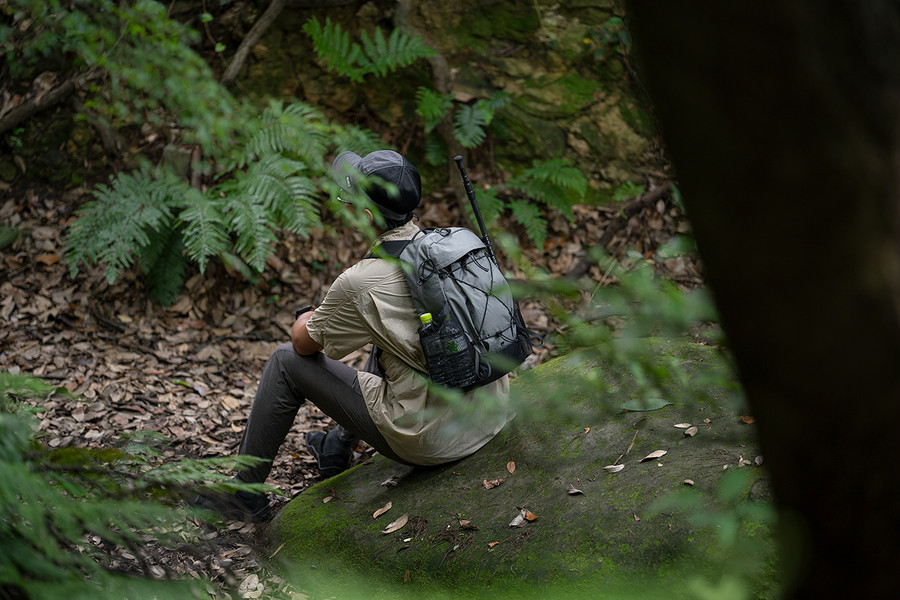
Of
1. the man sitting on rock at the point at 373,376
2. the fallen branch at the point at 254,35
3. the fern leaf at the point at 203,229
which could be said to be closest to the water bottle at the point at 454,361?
the man sitting on rock at the point at 373,376

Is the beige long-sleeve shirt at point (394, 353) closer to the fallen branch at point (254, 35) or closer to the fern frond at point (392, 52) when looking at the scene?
the fern frond at point (392, 52)

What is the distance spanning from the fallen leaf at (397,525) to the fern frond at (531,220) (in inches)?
143

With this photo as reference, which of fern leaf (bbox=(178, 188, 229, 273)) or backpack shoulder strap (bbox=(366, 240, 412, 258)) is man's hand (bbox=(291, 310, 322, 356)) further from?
fern leaf (bbox=(178, 188, 229, 273))

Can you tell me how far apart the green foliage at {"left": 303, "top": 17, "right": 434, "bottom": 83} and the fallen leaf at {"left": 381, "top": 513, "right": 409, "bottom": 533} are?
4.37 meters

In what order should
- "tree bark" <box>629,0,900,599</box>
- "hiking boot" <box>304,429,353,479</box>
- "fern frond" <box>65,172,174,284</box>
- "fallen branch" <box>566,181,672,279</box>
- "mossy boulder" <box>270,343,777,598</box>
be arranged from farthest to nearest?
"fallen branch" <box>566,181,672,279</box>
"fern frond" <box>65,172,174,284</box>
"hiking boot" <box>304,429,353,479</box>
"mossy boulder" <box>270,343,777,598</box>
"tree bark" <box>629,0,900,599</box>

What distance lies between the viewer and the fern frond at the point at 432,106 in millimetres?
6199

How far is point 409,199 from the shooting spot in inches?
119

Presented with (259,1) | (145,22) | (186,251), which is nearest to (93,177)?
(186,251)

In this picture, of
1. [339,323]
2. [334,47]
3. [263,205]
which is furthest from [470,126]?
[339,323]

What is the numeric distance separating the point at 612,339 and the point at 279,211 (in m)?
4.74

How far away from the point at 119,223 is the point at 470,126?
3.24 metres

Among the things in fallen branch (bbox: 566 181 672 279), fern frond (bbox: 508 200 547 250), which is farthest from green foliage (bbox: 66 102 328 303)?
fallen branch (bbox: 566 181 672 279)

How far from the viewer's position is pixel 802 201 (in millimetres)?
666

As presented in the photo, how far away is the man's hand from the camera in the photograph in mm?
3203
